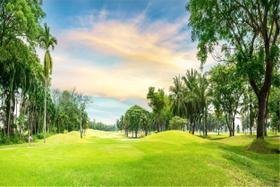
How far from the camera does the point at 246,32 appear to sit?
39812 millimetres

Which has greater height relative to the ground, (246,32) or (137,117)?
(246,32)

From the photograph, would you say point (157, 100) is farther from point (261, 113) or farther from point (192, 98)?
point (261, 113)

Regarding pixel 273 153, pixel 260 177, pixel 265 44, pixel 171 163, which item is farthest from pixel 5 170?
pixel 265 44

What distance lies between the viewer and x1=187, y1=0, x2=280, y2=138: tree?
35562 millimetres

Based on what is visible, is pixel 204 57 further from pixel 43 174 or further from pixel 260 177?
pixel 43 174

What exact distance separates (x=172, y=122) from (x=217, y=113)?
15.2m

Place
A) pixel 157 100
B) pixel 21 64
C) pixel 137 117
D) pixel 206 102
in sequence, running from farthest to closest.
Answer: pixel 137 117, pixel 157 100, pixel 206 102, pixel 21 64

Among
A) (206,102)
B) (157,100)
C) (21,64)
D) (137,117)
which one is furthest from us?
(137,117)

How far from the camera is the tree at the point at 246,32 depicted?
117 feet

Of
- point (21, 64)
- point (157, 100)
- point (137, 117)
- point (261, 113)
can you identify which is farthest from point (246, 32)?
point (137, 117)

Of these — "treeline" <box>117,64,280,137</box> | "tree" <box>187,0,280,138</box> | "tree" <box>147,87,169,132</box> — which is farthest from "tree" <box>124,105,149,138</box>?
"tree" <box>187,0,280,138</box>

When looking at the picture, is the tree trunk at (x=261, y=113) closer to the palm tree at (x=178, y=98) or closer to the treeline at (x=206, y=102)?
the treeline at (x=206, y=102)

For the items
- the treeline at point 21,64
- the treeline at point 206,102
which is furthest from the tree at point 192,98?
the treeline at point 21,64

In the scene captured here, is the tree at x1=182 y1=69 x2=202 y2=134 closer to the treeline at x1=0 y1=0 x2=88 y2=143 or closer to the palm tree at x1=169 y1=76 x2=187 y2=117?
A: the palm tree at x1=169 y1=76 x2=187 y2=117
